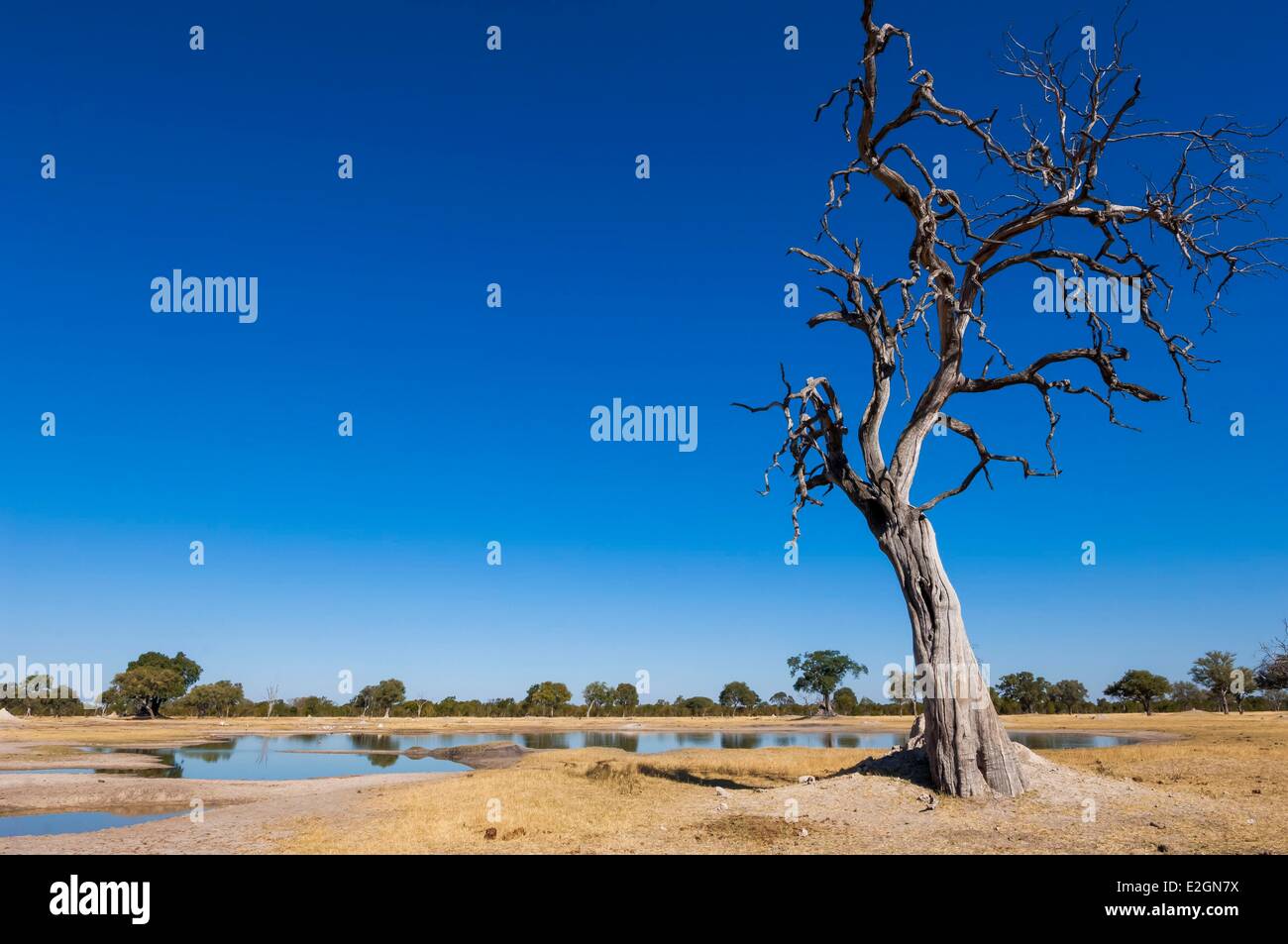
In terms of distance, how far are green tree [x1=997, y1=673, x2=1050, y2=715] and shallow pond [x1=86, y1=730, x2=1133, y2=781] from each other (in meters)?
55.7

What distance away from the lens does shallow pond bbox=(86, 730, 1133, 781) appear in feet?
111

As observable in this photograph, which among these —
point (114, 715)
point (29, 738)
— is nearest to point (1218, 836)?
point (29, 738)

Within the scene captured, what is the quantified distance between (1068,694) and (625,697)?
65.4 metres

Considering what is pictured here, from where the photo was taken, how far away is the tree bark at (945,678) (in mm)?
14000

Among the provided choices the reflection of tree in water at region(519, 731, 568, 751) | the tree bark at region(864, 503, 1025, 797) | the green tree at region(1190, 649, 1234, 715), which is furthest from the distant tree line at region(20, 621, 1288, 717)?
the tree bark at region(864, 503, 1025, 797)

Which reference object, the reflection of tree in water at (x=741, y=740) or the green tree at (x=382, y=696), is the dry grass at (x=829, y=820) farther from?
the green tree at (x=382, y=696)

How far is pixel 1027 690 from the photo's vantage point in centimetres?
10862

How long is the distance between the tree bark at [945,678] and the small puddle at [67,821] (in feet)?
59.2

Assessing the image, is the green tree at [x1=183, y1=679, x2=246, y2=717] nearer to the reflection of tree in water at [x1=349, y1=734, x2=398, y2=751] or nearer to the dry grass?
the reflection of tree in water at [x1=349, y1=734, x2=398, y2=751]

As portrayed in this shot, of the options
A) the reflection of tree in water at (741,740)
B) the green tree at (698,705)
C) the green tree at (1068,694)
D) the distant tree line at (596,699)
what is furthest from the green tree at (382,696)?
the green tree at (1068,694)

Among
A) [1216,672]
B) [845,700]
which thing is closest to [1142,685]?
[1216,672]
